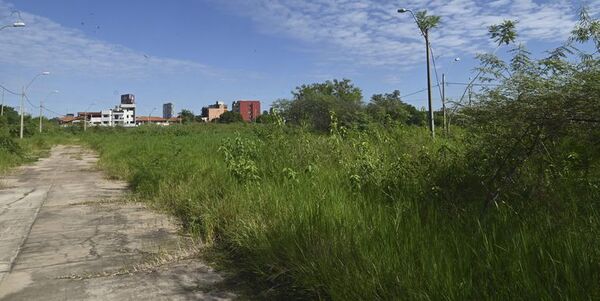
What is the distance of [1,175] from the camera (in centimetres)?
1627

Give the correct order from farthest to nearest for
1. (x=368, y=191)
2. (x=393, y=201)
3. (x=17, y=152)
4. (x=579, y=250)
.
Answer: (x=17, y=152)
(x=368, y=191)
(x=393, y=201)
(x=579, y=250)

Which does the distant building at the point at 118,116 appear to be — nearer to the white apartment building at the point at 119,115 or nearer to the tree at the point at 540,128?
the white apartment building at the point at 119,115

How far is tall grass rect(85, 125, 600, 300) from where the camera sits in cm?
308

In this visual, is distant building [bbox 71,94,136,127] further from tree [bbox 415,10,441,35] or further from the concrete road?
the concrete road

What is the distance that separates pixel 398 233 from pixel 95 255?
3737mm

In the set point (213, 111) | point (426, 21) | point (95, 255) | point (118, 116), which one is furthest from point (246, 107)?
point (95, 255)

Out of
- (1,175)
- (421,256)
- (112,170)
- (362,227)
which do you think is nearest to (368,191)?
(362,227)

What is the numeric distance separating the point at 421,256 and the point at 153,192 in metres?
7.81

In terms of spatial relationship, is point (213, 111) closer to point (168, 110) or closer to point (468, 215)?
point (168, 110)

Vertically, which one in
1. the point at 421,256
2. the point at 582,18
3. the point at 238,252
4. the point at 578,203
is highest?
the point at 582,18

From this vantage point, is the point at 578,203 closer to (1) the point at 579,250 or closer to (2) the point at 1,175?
(1) the point at 579,250

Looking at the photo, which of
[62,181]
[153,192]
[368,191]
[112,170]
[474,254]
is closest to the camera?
[474,254]

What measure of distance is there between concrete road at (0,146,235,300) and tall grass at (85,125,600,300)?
1.69ft

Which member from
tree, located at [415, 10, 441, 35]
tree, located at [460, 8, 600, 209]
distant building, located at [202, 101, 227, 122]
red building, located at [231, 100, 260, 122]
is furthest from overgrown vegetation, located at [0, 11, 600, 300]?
distant building, located at [202, 101, 227, 122]
